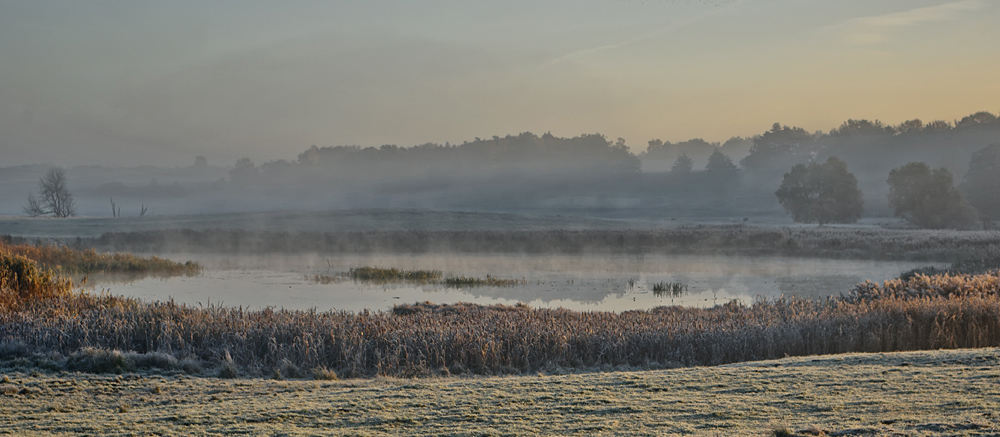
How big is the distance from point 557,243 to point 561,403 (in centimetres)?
4369

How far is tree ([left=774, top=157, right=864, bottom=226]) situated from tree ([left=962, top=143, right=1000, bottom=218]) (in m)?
13.2

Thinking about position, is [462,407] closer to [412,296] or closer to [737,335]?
[737,335]

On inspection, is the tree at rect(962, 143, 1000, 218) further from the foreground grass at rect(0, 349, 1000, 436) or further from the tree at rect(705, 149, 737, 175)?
the foreground grass at rect(0, 349, 1000, 436)

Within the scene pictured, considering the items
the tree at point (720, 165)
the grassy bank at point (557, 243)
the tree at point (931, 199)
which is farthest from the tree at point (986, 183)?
the tree at point (720, 165)

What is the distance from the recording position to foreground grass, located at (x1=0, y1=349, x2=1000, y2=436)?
6.35 metres

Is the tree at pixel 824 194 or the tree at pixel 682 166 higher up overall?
the tree at pixel 682 166

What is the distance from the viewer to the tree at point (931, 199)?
72.5 meters

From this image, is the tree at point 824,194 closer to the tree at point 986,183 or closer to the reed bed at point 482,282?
the tree at point 986,183

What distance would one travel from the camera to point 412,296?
82.7 feet

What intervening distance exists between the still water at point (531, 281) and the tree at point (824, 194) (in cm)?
4415

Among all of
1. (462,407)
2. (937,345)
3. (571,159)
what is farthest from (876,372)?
(571,159)

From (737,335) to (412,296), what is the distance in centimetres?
1349

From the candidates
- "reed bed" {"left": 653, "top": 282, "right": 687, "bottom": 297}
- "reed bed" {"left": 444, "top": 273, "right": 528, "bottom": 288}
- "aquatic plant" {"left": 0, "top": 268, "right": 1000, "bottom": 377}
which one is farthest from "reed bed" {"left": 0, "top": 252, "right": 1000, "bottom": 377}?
"reed bed" {"left": 444, "top": 273, "right": 528, "bottom": 288}

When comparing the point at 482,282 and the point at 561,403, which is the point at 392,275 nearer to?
the point at 482,282
